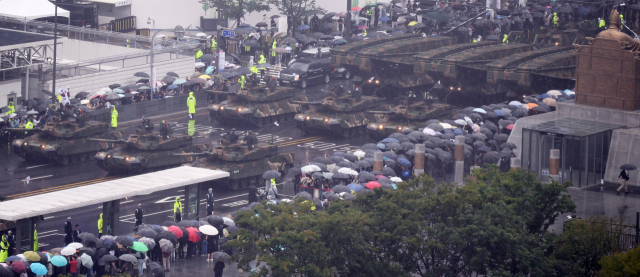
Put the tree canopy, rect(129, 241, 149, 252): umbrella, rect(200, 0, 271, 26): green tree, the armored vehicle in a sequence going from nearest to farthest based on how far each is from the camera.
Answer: the tree canopy < rect(129, 241, 149, 252): umbrella < the armored vehicle < rect(200, 0, 271, 26): green tree

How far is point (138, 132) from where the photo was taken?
44219 millimetres

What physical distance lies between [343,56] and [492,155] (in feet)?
68.9

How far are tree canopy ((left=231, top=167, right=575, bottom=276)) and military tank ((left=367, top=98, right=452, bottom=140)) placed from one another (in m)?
22.6

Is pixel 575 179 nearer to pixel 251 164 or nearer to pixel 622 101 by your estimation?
pixel 622 101

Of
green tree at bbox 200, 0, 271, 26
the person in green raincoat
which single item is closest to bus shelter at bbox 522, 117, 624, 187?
the person in green raincoat

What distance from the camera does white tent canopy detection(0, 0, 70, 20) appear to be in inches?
2766

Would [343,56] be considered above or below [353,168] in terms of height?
above

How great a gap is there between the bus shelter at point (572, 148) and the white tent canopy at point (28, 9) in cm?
4180

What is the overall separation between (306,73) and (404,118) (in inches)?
475

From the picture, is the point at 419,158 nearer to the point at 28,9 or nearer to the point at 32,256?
the point at 32,256

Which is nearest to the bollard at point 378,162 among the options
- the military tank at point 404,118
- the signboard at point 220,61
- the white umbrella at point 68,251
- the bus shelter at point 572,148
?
the bus shelter at point 572,148

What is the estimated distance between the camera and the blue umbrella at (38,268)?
26734 mm

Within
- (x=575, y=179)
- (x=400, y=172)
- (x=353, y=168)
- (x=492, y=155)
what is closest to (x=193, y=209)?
(x=353, y=168)

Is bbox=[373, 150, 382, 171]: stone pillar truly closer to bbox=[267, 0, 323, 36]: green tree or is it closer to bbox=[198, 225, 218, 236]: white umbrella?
bbox=[198, 225, 218, 236]: white umbrella
